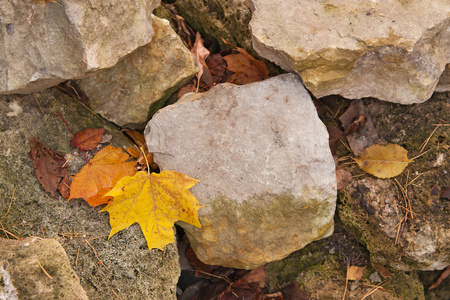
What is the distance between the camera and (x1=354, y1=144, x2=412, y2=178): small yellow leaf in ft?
7.39

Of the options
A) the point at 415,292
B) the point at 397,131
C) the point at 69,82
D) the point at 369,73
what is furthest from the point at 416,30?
the point at 69,82

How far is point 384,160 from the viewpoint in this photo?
2287 millimetres

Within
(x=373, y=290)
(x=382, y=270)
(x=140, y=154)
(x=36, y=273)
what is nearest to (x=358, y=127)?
(x=382, y=270)

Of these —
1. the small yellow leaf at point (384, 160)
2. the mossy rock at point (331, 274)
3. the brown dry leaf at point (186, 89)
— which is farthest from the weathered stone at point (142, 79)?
the mossy rock at point (331, 274)

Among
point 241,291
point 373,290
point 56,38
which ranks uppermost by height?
point 56,38

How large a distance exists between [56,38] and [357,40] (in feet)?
5.26

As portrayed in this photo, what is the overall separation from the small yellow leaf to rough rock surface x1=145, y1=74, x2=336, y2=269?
0.39 metres

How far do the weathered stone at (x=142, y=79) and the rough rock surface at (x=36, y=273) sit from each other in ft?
3.64

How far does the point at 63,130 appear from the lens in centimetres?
220

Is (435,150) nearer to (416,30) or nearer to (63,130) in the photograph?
(416,30)

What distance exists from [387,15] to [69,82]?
6.34ft

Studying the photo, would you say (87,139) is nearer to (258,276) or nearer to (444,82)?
(258,276)

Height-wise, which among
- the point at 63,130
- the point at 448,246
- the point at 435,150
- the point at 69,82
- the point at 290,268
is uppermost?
the point at 69,82

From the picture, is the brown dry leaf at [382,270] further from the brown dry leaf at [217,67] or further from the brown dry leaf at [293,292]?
the brown dry leaf at [217,67]
